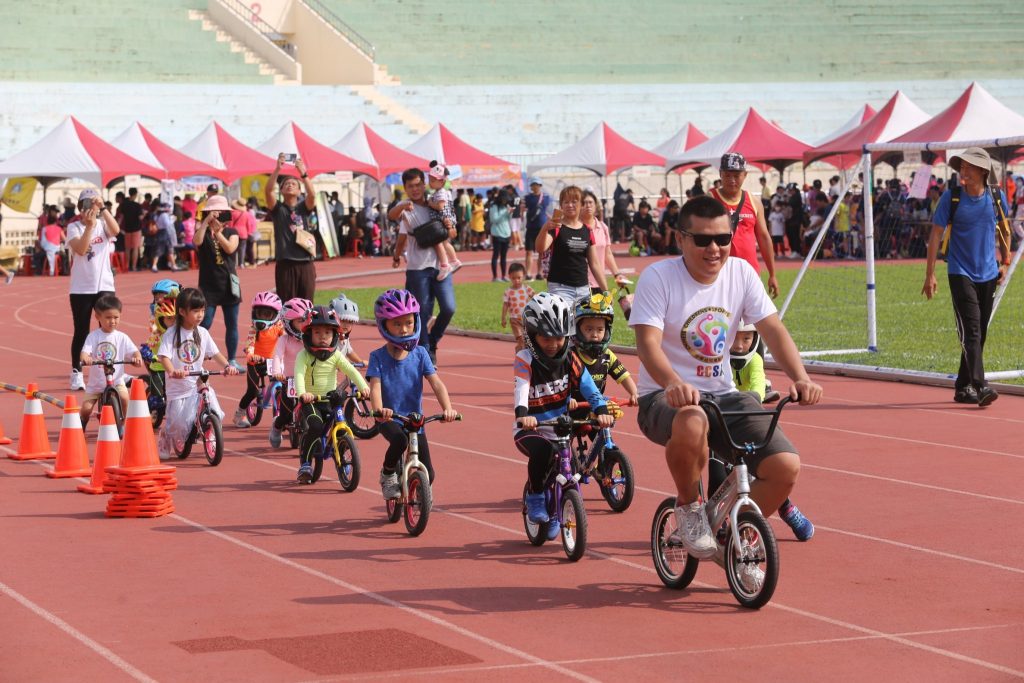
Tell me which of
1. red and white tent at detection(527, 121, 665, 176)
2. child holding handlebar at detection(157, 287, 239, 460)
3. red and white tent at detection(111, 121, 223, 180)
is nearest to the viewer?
child holding handlebar at detection(157, 287, 239, 460)

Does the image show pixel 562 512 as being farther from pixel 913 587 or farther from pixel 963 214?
pixel 963 214

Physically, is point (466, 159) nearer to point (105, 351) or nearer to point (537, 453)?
point (105, 351)

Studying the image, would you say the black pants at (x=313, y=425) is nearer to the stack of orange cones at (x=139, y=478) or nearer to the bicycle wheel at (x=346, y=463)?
the bicycle wheel at (x=346, y=463)

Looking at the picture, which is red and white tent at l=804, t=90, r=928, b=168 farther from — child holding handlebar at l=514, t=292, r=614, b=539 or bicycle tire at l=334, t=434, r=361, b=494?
child holding handlebar at l=514, t=292, r=614, b=539

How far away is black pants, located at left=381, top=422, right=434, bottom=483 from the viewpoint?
370 inches

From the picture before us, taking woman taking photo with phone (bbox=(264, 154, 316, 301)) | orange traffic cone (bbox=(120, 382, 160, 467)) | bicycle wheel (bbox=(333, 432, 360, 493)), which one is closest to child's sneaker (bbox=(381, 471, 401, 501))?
bicycle wheel (bbox=(333, 432, 360, 493))

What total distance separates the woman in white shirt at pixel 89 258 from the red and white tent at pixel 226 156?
23452 millimetres

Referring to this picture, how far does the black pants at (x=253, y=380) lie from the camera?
537 inches

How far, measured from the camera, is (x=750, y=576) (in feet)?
23.7

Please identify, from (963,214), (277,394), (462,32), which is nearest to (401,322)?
(277,394)

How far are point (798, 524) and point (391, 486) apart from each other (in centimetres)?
234

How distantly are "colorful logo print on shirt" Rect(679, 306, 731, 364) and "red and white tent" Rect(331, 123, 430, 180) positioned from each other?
111 ft

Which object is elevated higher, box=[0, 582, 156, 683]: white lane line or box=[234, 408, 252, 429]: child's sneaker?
box=[234, 408, 252, 429]: child's sneaker

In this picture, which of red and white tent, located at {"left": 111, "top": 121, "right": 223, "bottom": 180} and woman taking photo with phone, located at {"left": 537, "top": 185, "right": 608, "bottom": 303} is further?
red and white tent, located at {"left": 111, "top": 121, "right": 223, "bottom": 180}
